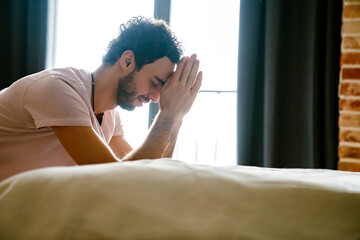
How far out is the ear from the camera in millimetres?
1575

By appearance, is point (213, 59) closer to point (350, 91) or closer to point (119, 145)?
point (350, 91)

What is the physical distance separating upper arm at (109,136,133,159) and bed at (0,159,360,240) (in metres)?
1.39

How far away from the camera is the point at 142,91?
1611mm

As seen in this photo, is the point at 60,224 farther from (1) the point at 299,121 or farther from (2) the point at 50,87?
(1) the point at 299,121

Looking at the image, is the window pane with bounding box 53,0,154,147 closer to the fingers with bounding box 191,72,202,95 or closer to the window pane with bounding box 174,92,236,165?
the window pane with bounding box 174,92,236,165

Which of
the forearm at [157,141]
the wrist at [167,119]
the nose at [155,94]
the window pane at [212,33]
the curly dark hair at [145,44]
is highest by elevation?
the window pane at [212,33]

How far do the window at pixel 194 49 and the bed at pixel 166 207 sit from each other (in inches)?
94.6

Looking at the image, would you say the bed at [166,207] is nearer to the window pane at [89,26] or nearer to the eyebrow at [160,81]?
the eyebrow at [160,81]

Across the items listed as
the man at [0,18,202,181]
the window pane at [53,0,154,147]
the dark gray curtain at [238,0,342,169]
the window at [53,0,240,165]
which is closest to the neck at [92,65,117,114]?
the man at [0,18,202,181]

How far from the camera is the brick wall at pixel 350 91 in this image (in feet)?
6.59

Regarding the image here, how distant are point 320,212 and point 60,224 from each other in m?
0.24

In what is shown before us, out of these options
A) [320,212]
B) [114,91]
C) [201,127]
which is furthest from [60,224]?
[201,127]

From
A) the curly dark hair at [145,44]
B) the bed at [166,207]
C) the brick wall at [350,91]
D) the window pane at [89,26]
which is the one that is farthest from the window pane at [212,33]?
the bed at [166,207]

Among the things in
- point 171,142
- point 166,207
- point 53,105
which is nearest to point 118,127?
point 171,142
